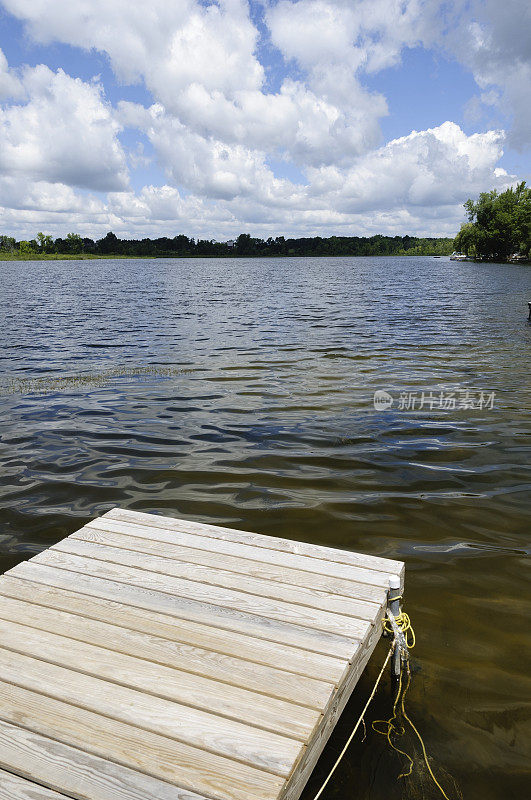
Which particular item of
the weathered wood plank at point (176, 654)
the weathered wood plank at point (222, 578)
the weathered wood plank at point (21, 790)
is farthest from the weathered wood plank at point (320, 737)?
the weathered wood plank at point (21, 790)

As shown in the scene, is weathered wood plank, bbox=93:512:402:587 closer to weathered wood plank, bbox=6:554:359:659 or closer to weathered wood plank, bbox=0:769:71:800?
weathered wood plank, bbox=6:554:359:659

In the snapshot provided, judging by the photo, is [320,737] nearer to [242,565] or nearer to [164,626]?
[164,626]

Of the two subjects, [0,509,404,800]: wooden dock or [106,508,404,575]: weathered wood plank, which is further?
[106,508,404,575]: weathered wood plank

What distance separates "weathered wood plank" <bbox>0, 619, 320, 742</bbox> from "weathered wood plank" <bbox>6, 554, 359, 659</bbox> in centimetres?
48

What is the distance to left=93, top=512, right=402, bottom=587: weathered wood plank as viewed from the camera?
4.05 m

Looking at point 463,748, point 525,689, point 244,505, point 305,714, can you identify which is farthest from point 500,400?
point 305,714

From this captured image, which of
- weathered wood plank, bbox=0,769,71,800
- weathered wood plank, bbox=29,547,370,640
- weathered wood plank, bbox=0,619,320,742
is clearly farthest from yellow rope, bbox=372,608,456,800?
weathered wood plank, bbox=0,769,71,800

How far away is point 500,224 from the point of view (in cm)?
10769

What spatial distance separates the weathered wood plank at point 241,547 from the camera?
4.05m

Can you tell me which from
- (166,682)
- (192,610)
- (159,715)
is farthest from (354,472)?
(159,715)

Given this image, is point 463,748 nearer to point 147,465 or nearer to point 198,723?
point 198,723

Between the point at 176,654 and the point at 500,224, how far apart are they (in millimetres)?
123431

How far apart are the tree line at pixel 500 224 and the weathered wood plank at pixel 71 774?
11721cm

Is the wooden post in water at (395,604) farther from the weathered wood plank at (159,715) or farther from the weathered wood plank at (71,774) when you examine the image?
the weathered wood plank at (71,774)
